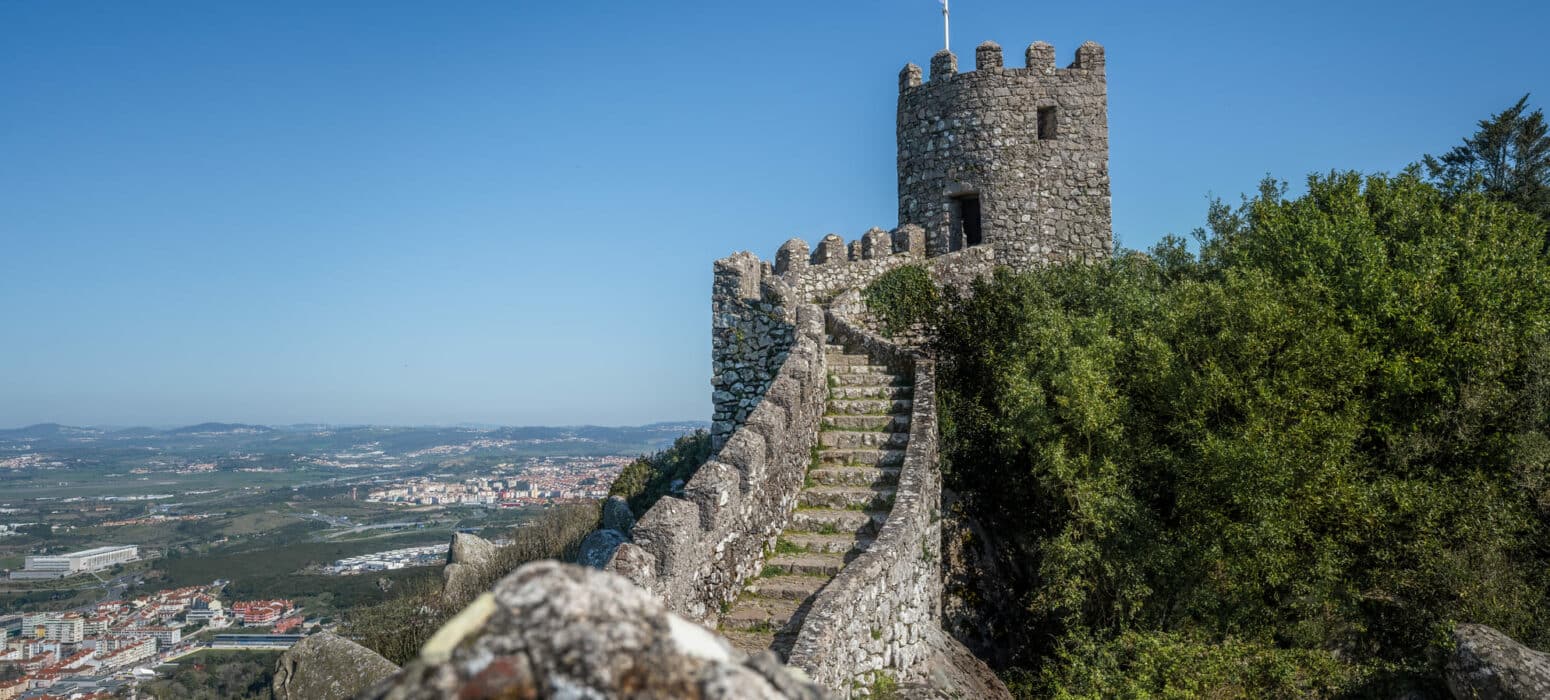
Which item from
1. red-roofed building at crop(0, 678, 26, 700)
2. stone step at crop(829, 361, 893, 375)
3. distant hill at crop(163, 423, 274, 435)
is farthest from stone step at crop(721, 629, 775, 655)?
distant hill at crop(163, 423, 274, 435)

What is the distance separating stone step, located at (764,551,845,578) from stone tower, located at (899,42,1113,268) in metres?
13.1

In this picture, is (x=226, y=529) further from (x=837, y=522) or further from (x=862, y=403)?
(x=837, y=522)

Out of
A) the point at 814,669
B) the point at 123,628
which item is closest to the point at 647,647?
the point at 814,669

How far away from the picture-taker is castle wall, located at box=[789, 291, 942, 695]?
29.0ft

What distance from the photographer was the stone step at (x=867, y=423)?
45.7ft

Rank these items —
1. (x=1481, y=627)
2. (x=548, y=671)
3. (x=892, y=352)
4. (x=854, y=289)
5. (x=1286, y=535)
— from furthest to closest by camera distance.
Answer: (x=854, y=289), (x=892, y=352), (x=1286, y=535), (x=1481, y=627), (x=548, y=671)

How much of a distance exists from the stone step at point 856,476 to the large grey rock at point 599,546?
5710mm

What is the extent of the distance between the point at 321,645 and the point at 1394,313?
645 inches

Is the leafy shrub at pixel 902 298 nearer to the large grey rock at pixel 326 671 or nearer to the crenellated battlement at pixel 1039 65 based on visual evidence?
the crenellated battlement at pixel 1039 65

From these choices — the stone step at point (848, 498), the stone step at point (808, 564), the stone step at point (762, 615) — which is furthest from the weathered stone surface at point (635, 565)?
the stone step at point (848, 498)

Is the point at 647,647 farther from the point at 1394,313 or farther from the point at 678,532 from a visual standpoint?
the point at 1394,313

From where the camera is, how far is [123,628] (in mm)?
33875

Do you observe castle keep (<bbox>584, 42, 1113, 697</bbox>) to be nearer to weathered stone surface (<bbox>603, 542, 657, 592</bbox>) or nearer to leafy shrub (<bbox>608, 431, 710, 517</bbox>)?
weathered stone surface (<bbox>603, 542, 657, 592</bbox>)

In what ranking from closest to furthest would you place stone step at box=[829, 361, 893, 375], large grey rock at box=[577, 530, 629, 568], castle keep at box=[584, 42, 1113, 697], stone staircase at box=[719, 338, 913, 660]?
castle keep at box=[584, 42, 1113, 697] < stone staircase at box=[719, 338, 913, 660] < stone step at box=[829, 361, 893, 375] < large grey rock at box=[577, 530, 629, 568]
